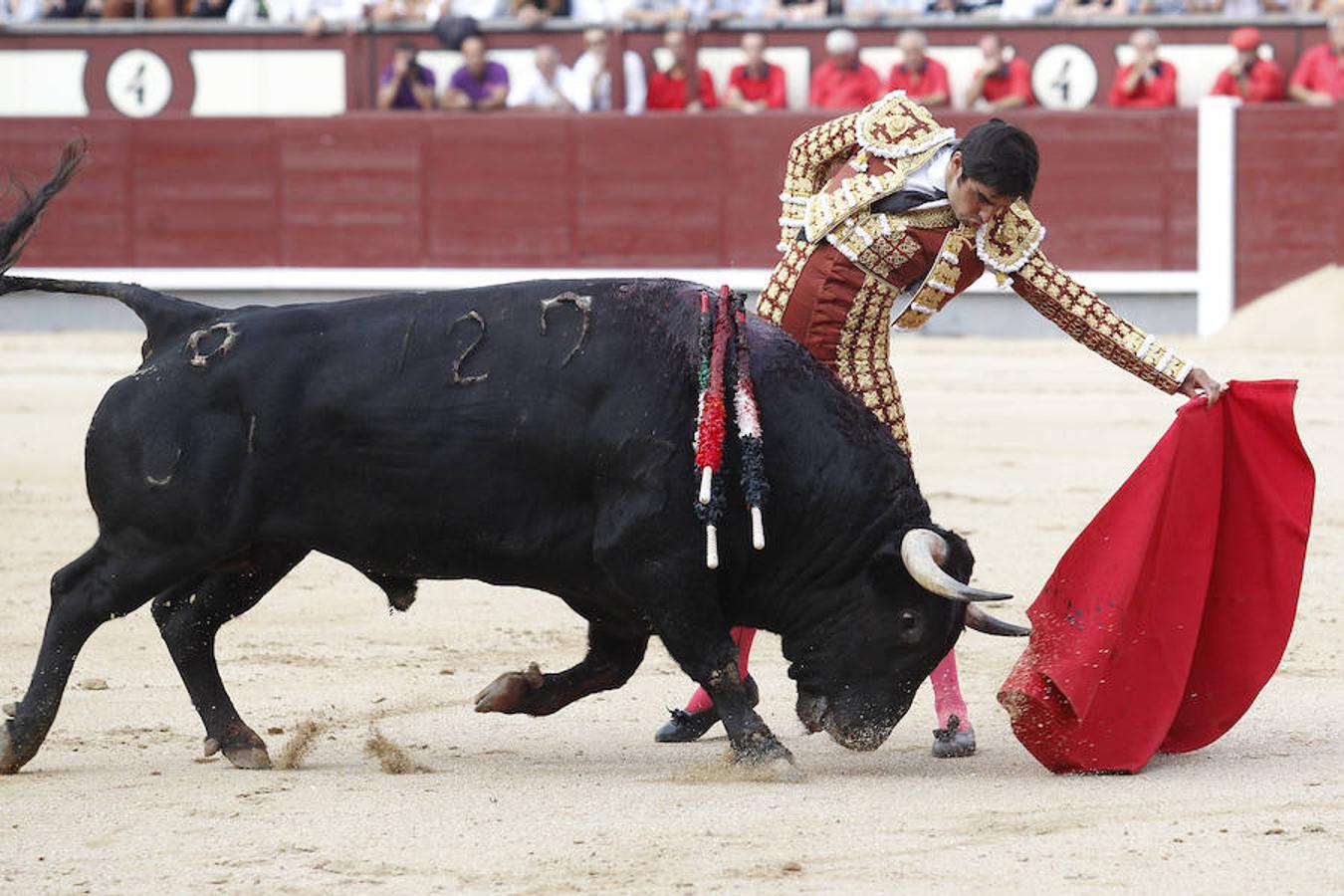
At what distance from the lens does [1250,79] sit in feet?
37.7

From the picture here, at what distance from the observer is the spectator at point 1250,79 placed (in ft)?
37.5

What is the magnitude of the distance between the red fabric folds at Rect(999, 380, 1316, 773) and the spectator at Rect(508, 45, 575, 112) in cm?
853

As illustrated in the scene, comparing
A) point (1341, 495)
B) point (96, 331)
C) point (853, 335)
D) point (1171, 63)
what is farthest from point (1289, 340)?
point (853, 335)

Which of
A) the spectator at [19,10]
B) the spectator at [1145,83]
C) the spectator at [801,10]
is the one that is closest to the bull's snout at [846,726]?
the spectator at [1145,83]

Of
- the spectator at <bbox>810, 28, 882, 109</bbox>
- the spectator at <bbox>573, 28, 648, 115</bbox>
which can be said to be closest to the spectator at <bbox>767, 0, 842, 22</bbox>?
the spectator at <bbox>810, 28, 882, 109</bbox>

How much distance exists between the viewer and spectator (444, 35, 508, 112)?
12.2 metres

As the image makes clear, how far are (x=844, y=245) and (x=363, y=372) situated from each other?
0.83 m

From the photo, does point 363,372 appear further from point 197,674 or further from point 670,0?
point 670,0

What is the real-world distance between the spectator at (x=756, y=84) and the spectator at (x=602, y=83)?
0.50 m

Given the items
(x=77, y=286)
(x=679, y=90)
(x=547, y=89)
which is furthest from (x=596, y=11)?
(x=77, y=286)

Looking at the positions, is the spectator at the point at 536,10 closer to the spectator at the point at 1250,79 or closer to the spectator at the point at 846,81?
the spectator at the point at 846,81

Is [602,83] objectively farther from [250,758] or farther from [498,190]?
[250,758]

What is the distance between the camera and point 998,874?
3012mm

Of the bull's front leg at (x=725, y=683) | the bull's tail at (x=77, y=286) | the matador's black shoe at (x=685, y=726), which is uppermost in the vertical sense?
the bull's tail at (x=77, y=286)
